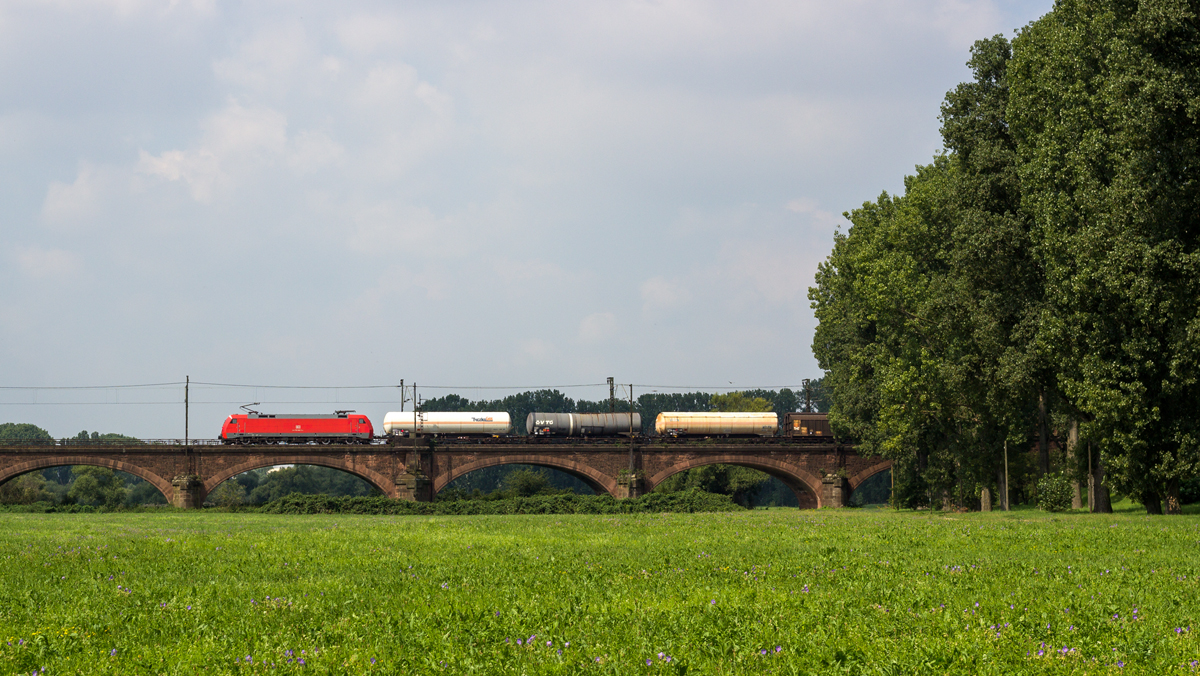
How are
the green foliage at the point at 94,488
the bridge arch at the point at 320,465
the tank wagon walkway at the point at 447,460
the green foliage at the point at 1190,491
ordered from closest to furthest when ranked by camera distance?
the green foliage at the point at 1190,491, the tank wagon walkway at the point at 447,460, the bridge arch at the point at 320,465, the green foliage at the point at 94,488

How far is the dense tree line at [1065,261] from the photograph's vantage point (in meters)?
28.5

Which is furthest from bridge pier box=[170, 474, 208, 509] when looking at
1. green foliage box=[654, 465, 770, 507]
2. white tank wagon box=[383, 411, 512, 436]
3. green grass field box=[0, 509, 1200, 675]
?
green grass field box=[0, 509, 1200, 675]

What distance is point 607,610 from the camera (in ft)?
34.6

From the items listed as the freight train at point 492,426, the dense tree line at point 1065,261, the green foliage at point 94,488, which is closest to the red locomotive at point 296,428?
the freight train at point 492,426

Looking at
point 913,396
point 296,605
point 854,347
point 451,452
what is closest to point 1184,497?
point 913,396

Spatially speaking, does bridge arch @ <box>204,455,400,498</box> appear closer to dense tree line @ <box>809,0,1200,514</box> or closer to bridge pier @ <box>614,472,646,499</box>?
bridge pier @ <box>614,472,646,499</box>

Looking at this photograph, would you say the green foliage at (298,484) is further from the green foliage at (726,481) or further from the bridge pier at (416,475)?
the bridge pier at (416,475)

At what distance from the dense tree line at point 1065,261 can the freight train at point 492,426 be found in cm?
3327

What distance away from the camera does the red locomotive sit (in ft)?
249

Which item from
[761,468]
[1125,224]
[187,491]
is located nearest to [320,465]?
[187,491]

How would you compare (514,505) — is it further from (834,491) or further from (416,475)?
(834,491)

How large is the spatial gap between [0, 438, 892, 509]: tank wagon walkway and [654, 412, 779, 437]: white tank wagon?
116 inches

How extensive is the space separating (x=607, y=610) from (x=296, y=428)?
70648 mm

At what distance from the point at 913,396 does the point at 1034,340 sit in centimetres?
1155
